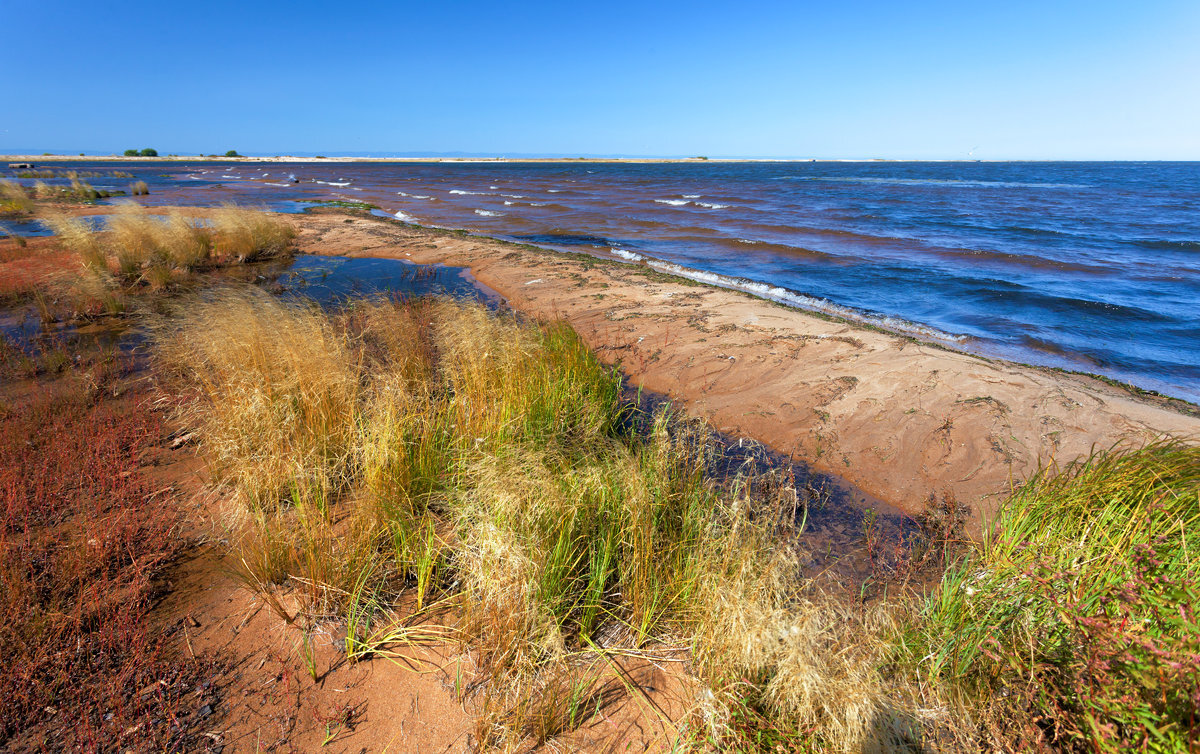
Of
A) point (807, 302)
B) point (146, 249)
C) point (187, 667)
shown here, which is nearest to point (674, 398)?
point (187, 667)

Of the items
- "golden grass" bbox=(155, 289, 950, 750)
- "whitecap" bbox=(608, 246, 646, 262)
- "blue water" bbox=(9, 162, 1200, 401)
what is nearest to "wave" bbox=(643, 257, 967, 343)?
"blue water" bbox=(9, 162, 1200, 401)

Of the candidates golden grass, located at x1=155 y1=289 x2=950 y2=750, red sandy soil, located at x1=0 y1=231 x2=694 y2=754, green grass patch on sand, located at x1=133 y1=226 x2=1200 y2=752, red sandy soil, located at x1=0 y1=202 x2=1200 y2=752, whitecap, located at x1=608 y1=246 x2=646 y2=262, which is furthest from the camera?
whitecap, located at x1=608 y1=246 x2=646 y2=262

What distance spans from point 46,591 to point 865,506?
621 centimetres

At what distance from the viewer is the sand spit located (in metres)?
5.27

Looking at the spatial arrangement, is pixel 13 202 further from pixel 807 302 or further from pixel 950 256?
pixel 950 256

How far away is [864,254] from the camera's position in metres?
17.9

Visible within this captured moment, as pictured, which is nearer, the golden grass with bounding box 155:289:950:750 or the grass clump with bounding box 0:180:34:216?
the golden grass with bounding box 155:289:950:750

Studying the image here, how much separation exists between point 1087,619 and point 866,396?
4.97 meters

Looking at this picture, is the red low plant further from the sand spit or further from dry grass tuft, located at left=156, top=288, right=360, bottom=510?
the sand spit

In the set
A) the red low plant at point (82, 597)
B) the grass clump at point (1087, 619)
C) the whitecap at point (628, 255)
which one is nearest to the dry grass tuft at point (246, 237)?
the red low plant at point (82, 597)

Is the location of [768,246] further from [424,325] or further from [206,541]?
[206,541]

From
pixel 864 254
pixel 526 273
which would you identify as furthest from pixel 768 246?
pixel 526 273

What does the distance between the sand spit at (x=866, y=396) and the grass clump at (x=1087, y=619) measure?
1.06 m

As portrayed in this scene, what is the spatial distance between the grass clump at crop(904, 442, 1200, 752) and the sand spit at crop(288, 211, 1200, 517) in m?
1.06
